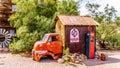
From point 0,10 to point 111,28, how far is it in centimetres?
1141

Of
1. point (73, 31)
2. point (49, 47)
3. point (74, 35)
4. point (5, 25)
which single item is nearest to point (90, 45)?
point (74, 35)

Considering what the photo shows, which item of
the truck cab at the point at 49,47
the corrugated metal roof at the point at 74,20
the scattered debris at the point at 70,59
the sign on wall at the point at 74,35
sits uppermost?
the corrugated metal roof at the point at 74,20

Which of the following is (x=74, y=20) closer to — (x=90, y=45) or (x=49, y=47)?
(x=90, y=45)

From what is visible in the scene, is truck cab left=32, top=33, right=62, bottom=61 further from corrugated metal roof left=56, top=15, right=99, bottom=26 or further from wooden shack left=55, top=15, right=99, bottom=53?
corrugated metal roof left=56, top=15, right=99, bottom=26

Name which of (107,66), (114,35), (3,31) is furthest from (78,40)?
(3,31)

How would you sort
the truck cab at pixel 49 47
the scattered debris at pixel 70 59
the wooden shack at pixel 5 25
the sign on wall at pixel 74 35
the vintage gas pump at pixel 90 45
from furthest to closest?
the wooden shack at pixel 5 25 → the sign on wall at pixel 74 35 → the vintage gas pump at pixel 90 45 → the truck cab at pixel 49 47 → the scattered debris at pixel 70 59

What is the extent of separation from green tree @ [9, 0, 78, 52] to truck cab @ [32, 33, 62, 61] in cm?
229

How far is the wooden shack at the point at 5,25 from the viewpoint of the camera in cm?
2458

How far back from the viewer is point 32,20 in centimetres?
1975

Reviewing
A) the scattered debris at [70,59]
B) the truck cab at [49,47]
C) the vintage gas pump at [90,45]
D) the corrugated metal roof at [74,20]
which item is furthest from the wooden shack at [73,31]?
the scattered debris at [70,59]

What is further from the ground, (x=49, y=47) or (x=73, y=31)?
(x=73, y=31)

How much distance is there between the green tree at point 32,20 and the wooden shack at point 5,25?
3291mm

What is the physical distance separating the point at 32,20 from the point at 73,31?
3986 millimetres

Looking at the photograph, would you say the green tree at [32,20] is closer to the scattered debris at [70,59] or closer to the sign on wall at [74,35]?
the sign on wall at [74,35]
